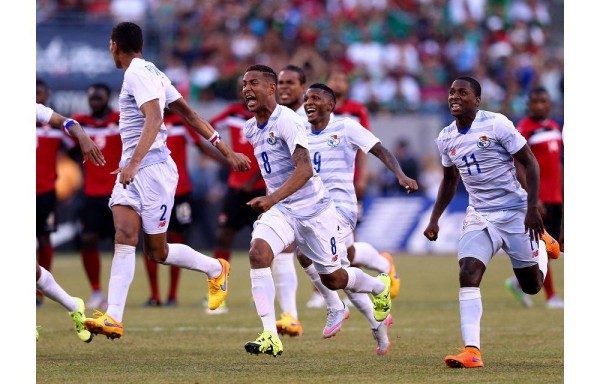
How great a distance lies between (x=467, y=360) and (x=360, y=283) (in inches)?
57.8

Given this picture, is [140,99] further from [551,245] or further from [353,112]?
[353,112]

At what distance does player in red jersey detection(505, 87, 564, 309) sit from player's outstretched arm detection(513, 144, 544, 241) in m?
5.46

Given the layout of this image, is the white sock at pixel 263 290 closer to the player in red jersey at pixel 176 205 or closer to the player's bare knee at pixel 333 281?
the player's bare knee at pixel 333 281

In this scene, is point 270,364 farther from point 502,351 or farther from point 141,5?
point 141,5

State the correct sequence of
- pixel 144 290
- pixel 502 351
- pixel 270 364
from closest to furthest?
pixel 270 364 < pixel 502 351 < pixel 144 290

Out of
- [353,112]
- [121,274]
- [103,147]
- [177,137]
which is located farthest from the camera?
[177,137]

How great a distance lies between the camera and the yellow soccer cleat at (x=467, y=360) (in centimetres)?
900

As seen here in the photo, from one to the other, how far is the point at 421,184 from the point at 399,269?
5.40 meters

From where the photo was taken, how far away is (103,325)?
9.34m

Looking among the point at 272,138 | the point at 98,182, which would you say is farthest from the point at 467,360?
the point at 98,182

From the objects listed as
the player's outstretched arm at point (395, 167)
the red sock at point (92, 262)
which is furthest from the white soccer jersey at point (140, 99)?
the red sock at point (92, 262)

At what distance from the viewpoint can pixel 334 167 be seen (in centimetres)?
1102

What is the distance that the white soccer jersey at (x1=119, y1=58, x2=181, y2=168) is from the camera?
949cm
